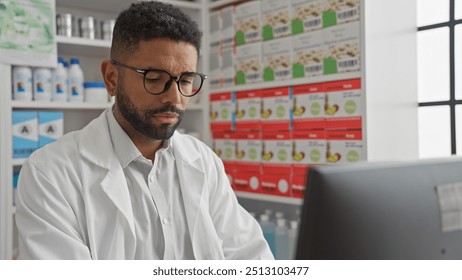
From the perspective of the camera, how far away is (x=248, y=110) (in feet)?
9.03

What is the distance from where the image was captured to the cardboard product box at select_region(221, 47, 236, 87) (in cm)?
284

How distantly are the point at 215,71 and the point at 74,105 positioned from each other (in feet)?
2.90

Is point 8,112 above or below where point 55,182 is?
above

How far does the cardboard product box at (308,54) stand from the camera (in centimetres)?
238

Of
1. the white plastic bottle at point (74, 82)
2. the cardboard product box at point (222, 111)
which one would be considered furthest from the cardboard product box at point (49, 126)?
the cardboard product box at point (222, 111)

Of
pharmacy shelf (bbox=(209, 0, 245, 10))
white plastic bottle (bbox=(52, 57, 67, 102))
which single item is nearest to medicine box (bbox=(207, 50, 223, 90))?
pharmacy shelf (bbox=(209, 0, 245, 10))

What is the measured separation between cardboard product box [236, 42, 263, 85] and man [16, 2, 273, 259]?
1.29 m

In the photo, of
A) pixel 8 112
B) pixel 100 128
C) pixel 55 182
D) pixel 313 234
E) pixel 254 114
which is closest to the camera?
pixel 313 234

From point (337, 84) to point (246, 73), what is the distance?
62 cm

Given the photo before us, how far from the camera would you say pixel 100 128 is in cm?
139

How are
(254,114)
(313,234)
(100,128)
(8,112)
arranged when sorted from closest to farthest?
(313,234) → (100,128) → (8,112) → (254,114)

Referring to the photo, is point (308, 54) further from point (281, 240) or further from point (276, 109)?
point (281, 240)
